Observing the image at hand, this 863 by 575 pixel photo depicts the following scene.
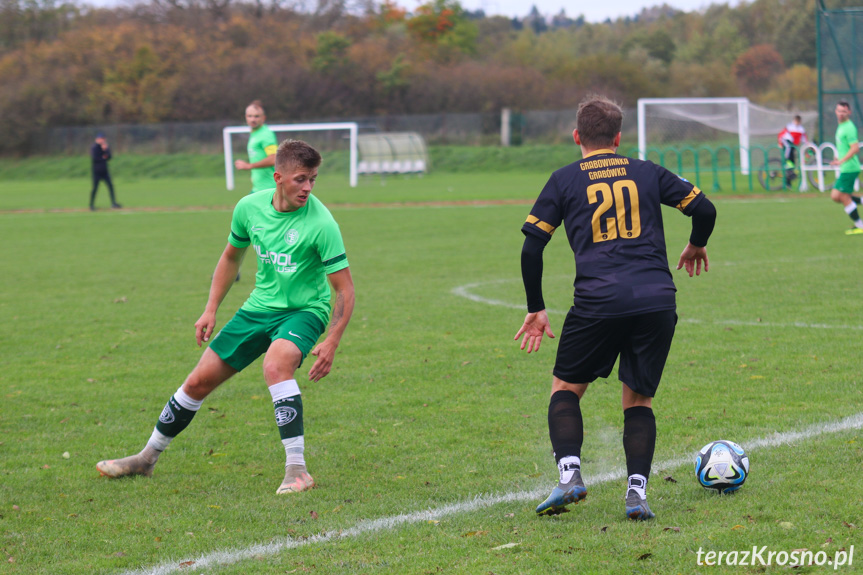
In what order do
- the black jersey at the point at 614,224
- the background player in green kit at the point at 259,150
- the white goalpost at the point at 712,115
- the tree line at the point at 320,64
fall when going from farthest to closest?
1. the tree line at the point at 320,64
2. the white goalpost at the point at 712,115
3. the background player in green kit at the point at 259,150
4. the black jersey at the point at 614,224

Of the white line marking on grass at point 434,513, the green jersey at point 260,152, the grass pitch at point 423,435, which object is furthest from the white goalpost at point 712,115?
the white line marking on grass at point 434,513

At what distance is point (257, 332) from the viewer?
4.71 m

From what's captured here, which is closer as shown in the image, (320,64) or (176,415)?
(176,415)

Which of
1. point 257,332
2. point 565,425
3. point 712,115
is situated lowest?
point 565,425

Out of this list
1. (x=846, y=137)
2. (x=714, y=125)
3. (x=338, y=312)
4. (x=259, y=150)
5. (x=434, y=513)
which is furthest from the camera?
(x=714, y=125)

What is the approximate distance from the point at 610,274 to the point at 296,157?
167 centimetres

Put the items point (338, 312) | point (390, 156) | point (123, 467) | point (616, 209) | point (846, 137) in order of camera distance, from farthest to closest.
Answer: point (390, 156) → point (846, 137) → point (123, 467) → point (338, 312) → point (616, 209)

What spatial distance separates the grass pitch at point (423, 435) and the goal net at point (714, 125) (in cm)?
1924

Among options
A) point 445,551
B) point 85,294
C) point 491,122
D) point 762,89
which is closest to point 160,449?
point 445,551

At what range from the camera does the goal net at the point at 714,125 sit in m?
30.1

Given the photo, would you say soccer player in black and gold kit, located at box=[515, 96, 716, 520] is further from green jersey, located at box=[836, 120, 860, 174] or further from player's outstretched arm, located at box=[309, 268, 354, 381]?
green jersey, located at box=[836, 120, 860, 174]

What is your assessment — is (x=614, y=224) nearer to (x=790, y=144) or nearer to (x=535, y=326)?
(x=535, y=326)

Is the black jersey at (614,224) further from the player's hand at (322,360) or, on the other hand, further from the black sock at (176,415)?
the black sock at (176,415)

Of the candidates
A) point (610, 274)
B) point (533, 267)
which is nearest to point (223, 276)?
point (533, 267)
